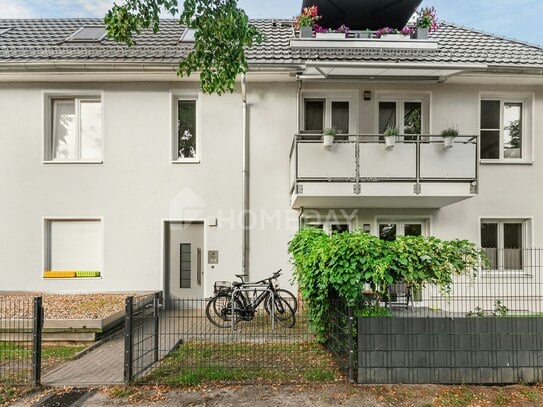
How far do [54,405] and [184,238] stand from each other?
5300 mm

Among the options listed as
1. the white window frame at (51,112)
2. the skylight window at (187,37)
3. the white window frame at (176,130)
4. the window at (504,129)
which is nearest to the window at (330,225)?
the white window frame at (176,130)

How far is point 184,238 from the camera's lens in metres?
9.06

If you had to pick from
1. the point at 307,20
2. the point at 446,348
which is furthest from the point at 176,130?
the point at 446,348

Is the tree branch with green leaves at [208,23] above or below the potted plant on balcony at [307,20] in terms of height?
below

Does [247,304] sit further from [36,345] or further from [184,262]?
[36,345]

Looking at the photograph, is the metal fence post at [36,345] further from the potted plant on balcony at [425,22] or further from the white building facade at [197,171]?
the potted plant on balcony at [425,22]

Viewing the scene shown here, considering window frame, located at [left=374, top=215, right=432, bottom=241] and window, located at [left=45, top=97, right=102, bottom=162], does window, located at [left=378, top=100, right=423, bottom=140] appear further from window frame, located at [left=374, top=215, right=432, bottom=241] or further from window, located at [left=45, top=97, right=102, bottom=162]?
window, located at [left=45, top=97, right=102, bottom=162]

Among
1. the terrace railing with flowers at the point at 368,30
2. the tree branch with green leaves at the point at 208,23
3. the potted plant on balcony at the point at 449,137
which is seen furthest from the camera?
the terrace railing with flowers at the point at 368,30

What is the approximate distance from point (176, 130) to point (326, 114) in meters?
3.92

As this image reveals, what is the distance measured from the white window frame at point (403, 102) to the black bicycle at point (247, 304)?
5.08 m

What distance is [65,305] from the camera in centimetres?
729

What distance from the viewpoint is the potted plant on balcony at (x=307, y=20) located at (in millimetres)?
9219

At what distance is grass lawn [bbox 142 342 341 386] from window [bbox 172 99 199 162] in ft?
16.7

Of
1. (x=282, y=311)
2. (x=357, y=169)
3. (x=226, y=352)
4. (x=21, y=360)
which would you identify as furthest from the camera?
(x=357, y=169)
